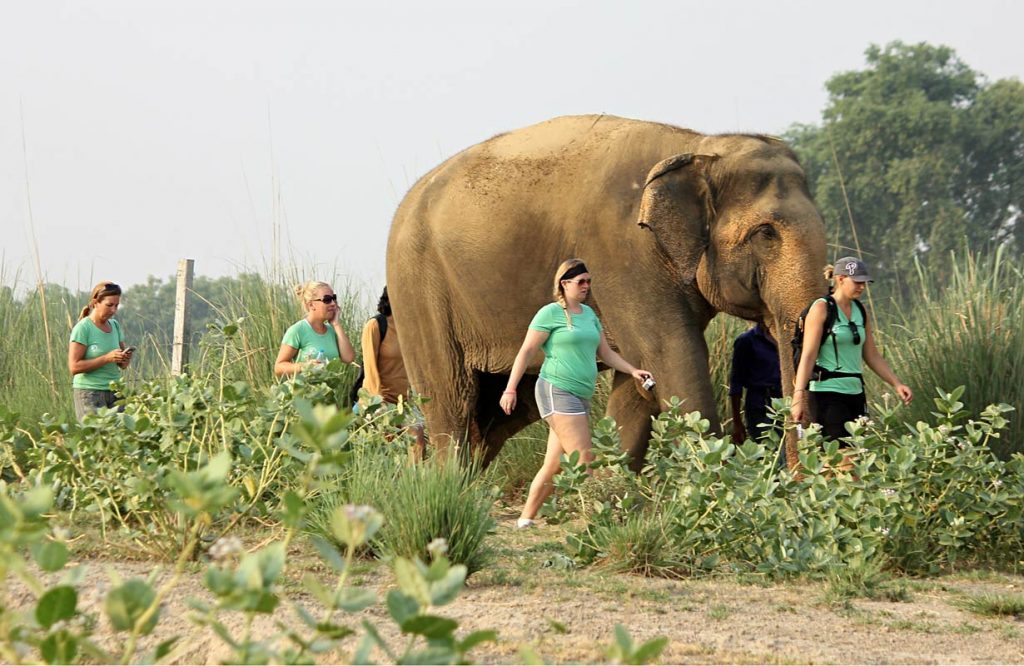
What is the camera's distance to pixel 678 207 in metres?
8.41

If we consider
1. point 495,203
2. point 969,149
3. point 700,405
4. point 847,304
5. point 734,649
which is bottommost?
point 734,649

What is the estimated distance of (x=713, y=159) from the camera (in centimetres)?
859

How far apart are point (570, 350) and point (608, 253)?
150cm

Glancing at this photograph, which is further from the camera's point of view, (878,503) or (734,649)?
(878,503)

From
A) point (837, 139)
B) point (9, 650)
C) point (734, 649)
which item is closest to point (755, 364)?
point (734, 649)

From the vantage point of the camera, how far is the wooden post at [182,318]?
12.1m

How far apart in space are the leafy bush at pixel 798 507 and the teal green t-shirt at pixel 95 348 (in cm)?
386

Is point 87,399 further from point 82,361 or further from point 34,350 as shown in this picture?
point 34,350

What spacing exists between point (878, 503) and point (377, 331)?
4.46 meters

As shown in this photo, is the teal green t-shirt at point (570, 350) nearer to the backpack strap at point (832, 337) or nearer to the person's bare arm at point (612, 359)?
the person's bare arm at point (612, 359)

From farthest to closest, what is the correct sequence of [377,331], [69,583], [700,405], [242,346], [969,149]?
[969,149] → [242,346] → [377,331] → [700,405] → [69,583]

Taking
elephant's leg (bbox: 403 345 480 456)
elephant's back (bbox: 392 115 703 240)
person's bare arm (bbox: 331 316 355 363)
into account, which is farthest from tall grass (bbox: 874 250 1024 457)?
person's bare arm (bbox: 331 316 355 363)

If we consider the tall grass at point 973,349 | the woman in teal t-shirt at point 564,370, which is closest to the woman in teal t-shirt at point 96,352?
the woman in teal t-shirt at point 564,370

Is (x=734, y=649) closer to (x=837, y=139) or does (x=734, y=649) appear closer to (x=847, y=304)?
(x=847, y=304)
